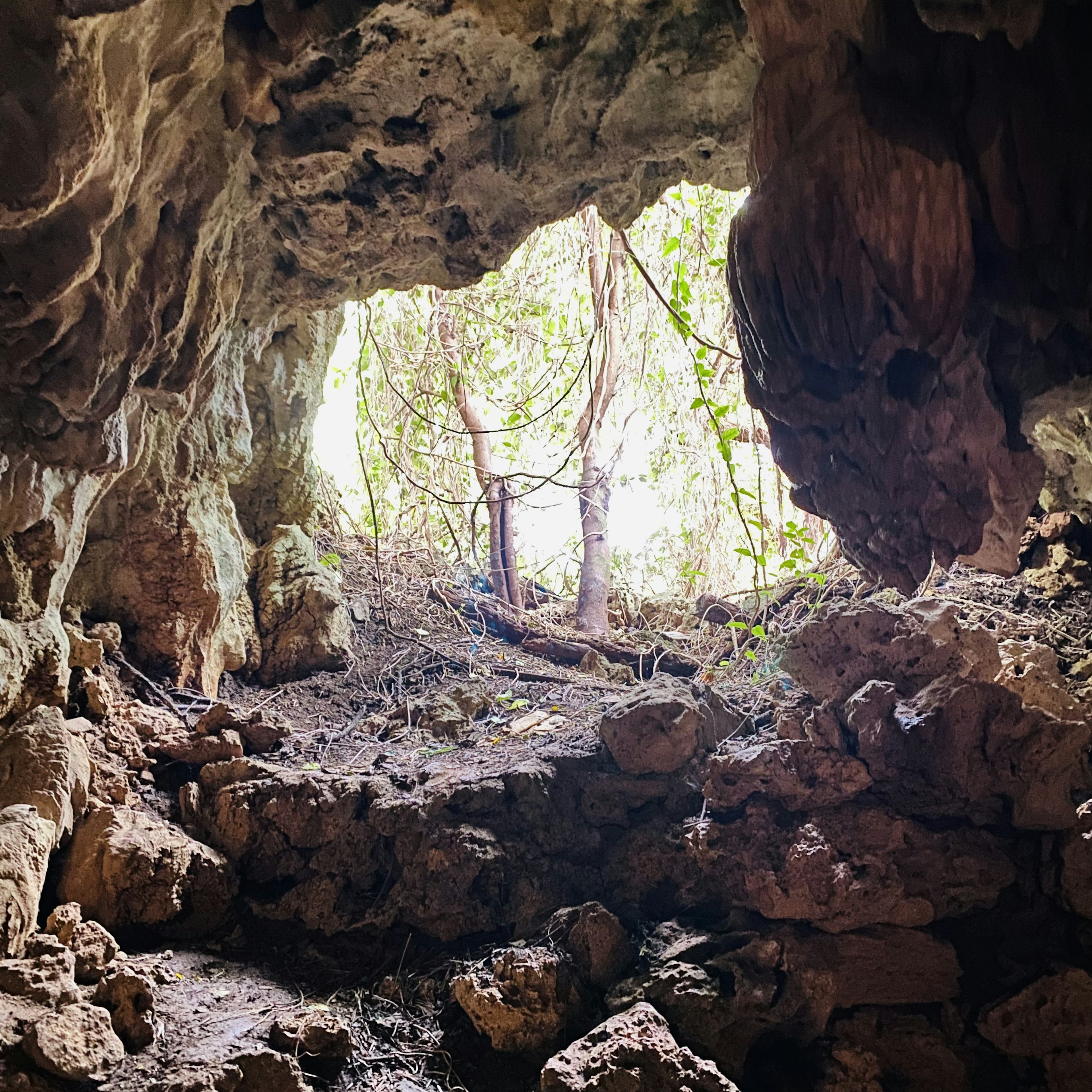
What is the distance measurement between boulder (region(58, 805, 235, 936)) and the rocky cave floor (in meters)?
0.01

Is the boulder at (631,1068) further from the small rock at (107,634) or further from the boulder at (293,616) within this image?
the boulder at (293,616)

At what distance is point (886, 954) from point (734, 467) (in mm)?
2551

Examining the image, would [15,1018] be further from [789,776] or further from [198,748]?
[789,776]

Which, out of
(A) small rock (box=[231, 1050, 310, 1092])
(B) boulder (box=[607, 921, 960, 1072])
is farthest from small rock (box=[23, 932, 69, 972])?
(B) boulder (box=[607, 921, 960, 1072])

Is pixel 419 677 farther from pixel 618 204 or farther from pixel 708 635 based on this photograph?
pixel 618 204

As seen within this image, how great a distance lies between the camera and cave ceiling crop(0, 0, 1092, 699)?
1.87 metres

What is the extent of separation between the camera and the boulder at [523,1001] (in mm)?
2361

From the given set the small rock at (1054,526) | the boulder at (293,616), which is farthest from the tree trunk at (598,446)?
the small rock at (1054,526)

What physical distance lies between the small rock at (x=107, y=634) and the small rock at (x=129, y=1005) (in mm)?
1346

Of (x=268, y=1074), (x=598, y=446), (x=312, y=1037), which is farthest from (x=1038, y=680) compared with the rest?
(x=598, y=446)

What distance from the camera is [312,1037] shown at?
218 centimetres

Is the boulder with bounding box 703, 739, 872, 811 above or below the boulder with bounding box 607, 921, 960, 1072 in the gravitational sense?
above

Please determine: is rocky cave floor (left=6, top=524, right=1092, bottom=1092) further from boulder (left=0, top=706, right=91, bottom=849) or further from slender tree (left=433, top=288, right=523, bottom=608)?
slender tree (left=433, top=288, right=523, bottom=608)

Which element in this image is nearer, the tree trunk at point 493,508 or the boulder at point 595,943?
the boulder at point 595,943
